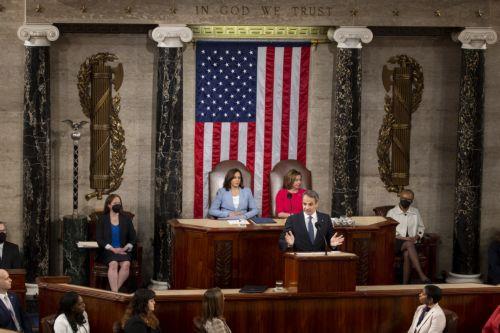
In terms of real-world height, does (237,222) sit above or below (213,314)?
above

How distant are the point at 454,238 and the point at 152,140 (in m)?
5.31

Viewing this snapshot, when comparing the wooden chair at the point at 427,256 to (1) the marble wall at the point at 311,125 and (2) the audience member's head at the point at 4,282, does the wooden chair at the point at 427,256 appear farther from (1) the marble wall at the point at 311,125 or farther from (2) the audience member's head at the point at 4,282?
(2) the audience member's head at the point at 4,282

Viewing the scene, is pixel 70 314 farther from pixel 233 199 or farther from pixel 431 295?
pixel 233 199

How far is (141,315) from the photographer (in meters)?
12.5

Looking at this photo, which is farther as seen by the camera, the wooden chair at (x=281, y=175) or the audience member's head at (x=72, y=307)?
the wooden chair at (x=281, y=175)

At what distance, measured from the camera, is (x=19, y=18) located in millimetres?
17562

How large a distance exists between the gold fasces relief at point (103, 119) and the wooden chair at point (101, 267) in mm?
693

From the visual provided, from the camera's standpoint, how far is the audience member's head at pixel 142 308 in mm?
12516

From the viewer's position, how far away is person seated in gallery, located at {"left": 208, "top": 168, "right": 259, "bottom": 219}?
17078 millimetres

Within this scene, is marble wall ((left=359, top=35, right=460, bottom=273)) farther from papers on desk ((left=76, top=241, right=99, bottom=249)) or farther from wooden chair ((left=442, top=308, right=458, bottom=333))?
wooden chair ((left=442, top=308, right=458, bottom=333))

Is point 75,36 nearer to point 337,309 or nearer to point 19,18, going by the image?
point 19,18

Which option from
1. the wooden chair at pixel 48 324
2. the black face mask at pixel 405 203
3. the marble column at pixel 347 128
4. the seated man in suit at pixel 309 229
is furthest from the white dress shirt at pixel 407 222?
the wooden chair at pixel 48 324

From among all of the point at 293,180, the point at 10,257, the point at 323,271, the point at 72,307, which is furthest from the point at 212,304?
the point at 10,257

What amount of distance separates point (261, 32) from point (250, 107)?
128cm
